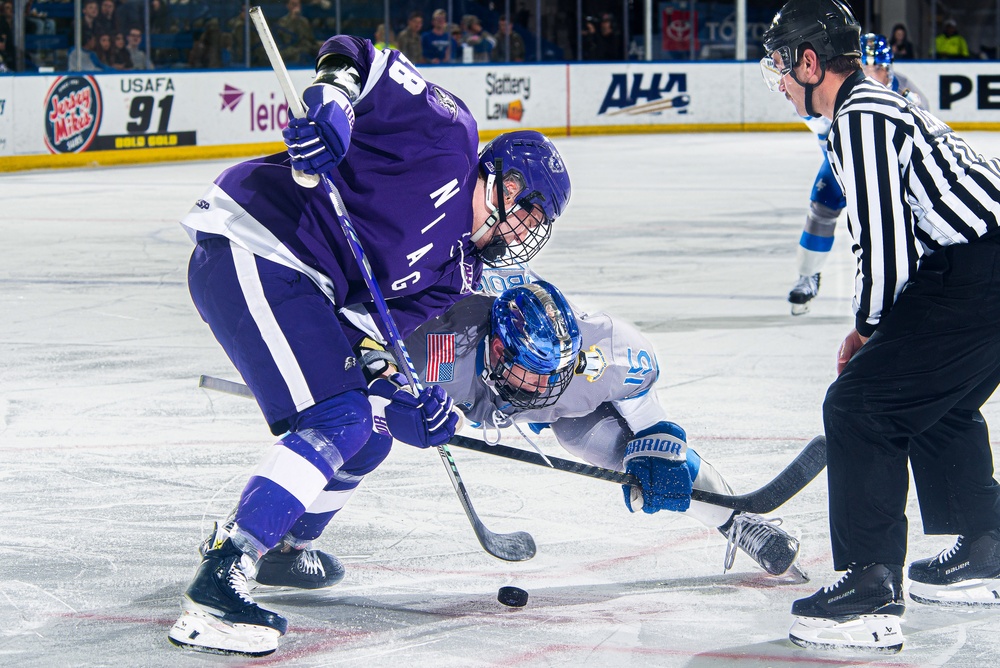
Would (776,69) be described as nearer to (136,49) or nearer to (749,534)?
(749,534)

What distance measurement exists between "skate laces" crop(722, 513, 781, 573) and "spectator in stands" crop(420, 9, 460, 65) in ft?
49.1

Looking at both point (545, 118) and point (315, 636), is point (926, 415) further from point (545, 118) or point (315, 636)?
point (545, 118)

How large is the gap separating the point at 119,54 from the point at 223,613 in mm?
12814

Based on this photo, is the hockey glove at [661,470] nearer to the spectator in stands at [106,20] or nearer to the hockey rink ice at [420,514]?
the hockey rink ice at [420,514]

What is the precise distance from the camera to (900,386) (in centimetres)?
273

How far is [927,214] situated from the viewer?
107 inches

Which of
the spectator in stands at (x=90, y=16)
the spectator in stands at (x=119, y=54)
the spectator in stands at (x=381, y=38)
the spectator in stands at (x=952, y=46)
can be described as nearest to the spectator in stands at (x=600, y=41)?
the spectator in stands at (x=381, y=38)

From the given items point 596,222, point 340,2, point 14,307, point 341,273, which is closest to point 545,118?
point 340,2

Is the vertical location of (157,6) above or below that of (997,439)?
above

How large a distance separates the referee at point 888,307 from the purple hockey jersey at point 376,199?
2.44 ft

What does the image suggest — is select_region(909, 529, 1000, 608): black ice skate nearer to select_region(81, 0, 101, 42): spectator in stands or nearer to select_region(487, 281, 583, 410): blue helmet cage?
select_region(487, 281, 583, 410): blue helmet cage

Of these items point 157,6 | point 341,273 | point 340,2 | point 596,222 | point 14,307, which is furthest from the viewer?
point 340,2

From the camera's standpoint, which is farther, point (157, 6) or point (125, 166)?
point (157, 6)

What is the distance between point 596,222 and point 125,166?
627 cm
